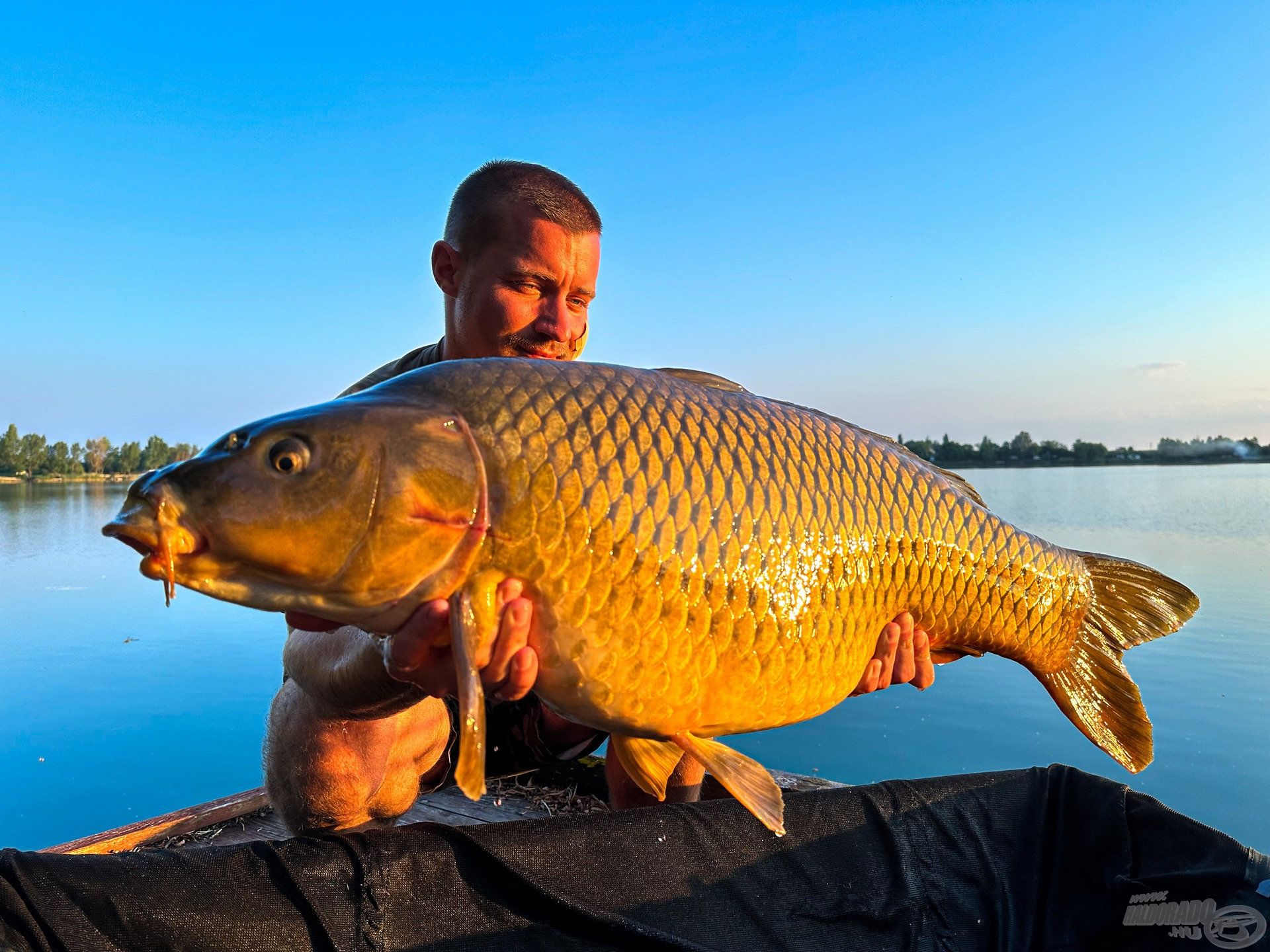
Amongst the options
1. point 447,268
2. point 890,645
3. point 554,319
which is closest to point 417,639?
point 890,645

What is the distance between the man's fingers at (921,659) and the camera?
148 cm

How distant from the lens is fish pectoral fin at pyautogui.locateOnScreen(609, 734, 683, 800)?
1.32 meters

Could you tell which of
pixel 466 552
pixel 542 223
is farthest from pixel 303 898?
pixel 542 223

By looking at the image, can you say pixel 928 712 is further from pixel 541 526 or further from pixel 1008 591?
pixel 541 526

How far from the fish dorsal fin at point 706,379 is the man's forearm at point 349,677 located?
73cm

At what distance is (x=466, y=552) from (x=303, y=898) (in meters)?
0.70

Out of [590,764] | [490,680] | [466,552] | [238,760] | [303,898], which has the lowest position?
[238,760]

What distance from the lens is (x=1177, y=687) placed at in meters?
5.38

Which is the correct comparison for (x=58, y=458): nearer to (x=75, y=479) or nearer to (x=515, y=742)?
(x=75, y=479)

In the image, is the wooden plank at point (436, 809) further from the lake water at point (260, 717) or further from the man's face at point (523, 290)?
the lake water at point (260, 717)

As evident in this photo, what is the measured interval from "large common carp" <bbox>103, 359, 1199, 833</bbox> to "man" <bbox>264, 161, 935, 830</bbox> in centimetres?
13

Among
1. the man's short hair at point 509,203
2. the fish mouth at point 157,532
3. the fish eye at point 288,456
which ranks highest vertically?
the man's short hair at point 509,203

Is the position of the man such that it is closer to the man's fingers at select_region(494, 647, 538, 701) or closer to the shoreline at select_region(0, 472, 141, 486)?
the man's fingers at select_region(494, 647, 538, 701)

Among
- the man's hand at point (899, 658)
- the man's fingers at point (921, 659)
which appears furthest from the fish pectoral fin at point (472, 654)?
the man's fingers at point (921, 659)
